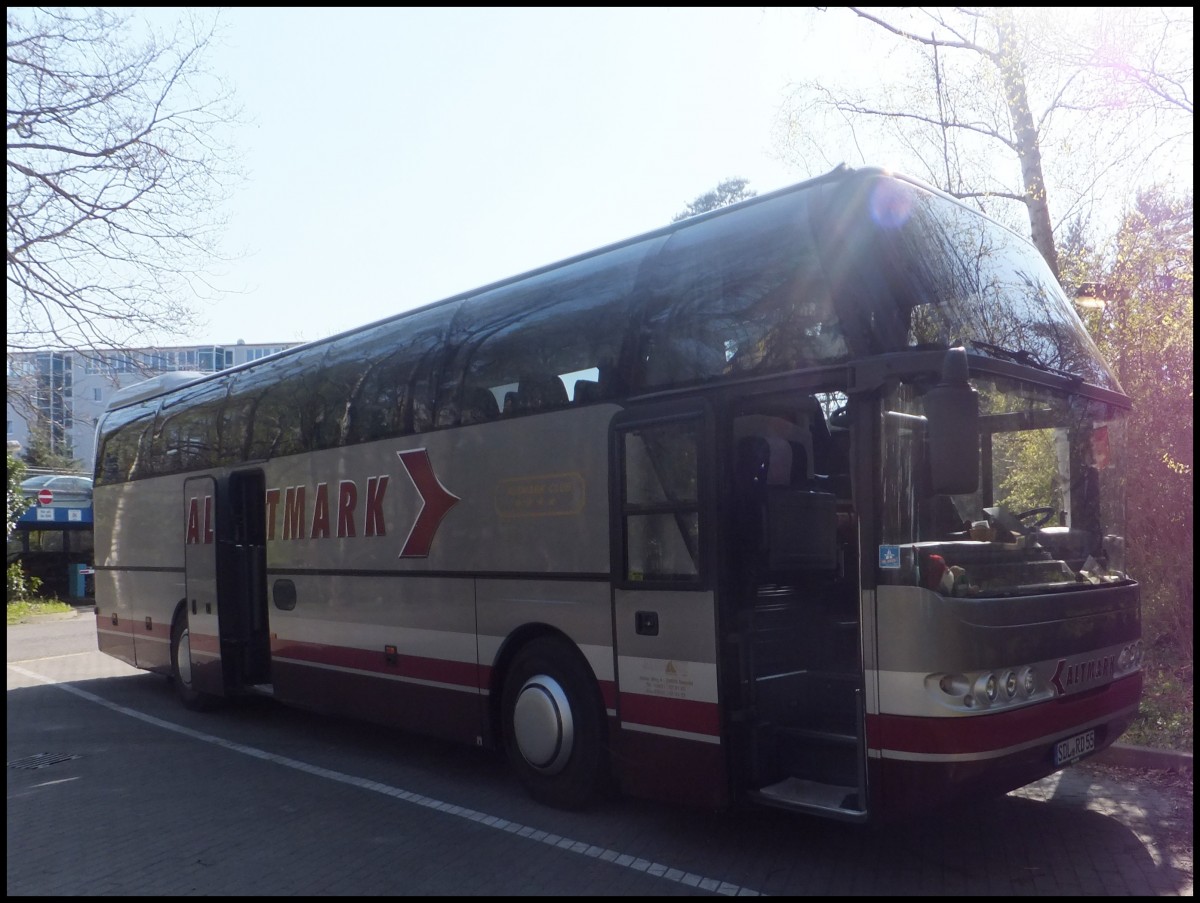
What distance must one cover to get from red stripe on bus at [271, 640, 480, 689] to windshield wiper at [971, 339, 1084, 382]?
13.8 ft

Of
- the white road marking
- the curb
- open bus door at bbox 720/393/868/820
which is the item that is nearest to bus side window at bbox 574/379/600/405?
open bus door at bbox 720/393/868/820

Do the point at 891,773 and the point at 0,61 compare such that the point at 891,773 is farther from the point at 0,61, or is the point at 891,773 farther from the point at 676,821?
the point at 0,61

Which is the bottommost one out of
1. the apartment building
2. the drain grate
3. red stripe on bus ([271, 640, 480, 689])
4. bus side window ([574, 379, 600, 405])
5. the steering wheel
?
the drain grate

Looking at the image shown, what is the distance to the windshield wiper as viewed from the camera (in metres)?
5.68

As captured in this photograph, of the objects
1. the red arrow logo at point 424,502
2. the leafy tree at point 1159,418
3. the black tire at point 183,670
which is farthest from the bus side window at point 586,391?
→ the black tire at point 183,670

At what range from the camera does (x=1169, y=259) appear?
9781 millimetres

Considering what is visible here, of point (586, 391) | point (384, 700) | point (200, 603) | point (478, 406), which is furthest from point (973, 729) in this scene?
point (200, 603)

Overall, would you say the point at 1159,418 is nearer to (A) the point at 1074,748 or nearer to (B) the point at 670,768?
(A) the point at 1074,748

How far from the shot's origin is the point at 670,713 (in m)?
6.10

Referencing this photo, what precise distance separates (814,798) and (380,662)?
4.38 metres

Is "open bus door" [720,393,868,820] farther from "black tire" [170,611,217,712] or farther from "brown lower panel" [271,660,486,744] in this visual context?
"black tire" [170,611,217,712]

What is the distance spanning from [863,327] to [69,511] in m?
31.7

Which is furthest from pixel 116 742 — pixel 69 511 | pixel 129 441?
pixel 69 511

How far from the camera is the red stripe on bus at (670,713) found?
5.87 m
